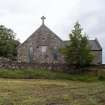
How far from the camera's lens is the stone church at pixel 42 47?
50.0 metres

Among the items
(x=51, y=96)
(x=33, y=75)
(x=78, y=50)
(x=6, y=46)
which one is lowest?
(x=51, y=96)

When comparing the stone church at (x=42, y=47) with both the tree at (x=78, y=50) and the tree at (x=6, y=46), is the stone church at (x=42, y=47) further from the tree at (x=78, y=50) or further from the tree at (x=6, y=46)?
the tree at (x=6, y=46)

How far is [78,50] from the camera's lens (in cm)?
4047

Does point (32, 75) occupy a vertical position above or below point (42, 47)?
below

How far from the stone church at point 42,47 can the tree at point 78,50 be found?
8.25 m

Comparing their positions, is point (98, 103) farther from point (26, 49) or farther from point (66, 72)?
point (26, 49)

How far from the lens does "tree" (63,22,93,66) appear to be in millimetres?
40156

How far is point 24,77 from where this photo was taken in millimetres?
33406

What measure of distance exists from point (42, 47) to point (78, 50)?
459 inches

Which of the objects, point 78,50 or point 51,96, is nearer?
point 51,96

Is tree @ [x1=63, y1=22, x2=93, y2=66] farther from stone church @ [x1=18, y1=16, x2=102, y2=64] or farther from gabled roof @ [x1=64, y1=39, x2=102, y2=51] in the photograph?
gabled roof @ [x1=64, y1=39, x2=102, y2=51]

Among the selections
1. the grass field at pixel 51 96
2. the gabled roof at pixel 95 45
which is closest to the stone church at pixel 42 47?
the gabled roof at pixel 95 45

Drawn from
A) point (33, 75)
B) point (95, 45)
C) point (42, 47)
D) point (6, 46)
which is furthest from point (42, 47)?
point (6, 46)

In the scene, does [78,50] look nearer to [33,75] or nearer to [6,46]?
[33,75]
